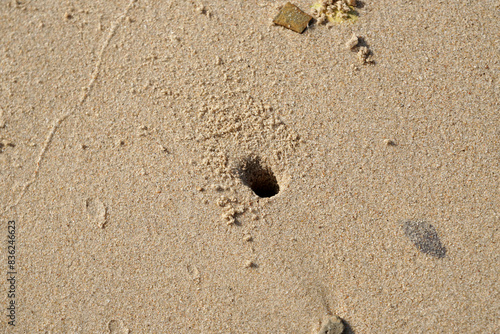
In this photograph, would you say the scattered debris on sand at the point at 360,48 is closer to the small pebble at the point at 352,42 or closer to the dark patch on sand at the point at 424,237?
the small pebble at the point at 352,42

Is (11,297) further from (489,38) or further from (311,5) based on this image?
(489,38)

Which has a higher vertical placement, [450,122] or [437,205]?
[450,122]

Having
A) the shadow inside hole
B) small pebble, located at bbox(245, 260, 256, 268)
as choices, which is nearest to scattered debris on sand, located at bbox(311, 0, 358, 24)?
the shadow inside hole

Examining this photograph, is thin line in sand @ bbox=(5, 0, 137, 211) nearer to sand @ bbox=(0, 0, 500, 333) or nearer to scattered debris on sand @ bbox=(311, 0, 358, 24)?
sand @ bbox=(0, 0, 500, 333)

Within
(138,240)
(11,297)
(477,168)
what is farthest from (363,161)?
(11,297)

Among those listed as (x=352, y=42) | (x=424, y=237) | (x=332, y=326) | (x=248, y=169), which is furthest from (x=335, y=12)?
(x=332, y=326)

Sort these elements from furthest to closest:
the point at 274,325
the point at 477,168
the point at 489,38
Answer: the point at 489,38, the point at 477,168, the point at 274,325

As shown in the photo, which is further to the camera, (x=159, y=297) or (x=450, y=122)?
(x=450, y=122)

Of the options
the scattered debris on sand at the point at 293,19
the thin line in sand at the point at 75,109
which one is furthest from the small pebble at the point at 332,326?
the thin line in sand at the point at 75,109
